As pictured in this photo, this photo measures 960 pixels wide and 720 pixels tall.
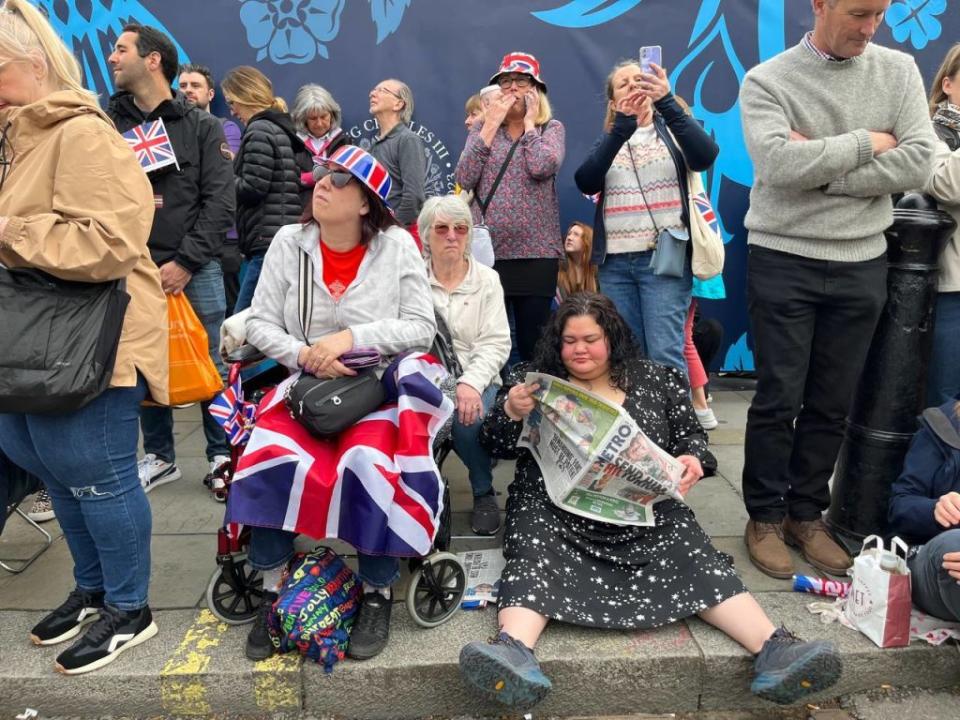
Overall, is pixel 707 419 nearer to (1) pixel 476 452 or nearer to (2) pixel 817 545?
(2) pixel 817 545

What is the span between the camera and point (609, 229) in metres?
3.69

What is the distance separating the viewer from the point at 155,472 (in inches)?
151

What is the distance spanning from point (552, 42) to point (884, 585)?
406 cm

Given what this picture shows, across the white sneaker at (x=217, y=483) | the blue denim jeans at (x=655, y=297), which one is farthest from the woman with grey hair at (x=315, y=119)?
the blue denim jeans at (x=655, y=297)

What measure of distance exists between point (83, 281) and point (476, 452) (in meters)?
1.81

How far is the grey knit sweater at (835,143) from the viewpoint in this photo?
8.73 feet

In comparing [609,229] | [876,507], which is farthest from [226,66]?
[876,507]

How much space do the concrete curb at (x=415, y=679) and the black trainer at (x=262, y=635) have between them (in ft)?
0.14

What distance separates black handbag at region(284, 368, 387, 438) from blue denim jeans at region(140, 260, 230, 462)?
1432 millimetres

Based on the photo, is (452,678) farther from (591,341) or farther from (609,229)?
(609,229)

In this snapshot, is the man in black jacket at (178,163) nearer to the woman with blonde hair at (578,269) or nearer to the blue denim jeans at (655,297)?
the blue denim jeans at (655,297)

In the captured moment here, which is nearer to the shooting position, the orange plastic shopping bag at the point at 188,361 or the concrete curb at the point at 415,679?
the concrete curb at the point at 415,679

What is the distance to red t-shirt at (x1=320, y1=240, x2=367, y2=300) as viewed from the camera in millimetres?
2684

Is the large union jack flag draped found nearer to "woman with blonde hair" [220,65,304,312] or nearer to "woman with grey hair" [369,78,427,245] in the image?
"woman with blonde hair" [220,65,304,312]
